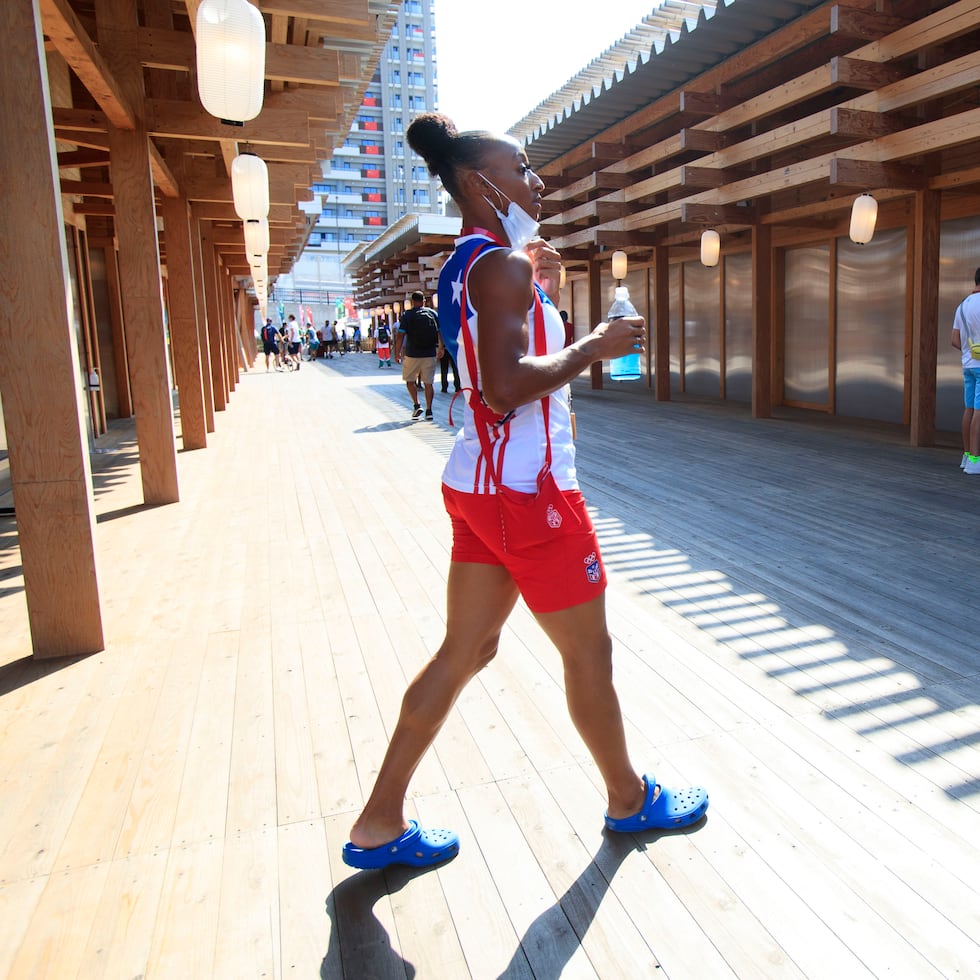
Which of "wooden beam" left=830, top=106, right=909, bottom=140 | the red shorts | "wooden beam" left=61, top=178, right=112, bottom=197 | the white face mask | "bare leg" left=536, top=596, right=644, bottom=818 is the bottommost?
"bare leg" left=536, top=596, right=644, bottom=818

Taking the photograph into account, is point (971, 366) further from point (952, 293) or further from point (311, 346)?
point (311, 346)

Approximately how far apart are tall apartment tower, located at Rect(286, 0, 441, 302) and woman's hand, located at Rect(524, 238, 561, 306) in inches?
2872

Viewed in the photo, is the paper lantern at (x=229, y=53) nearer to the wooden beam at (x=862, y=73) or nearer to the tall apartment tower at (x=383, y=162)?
the wooden beam at (x=862, y=73)

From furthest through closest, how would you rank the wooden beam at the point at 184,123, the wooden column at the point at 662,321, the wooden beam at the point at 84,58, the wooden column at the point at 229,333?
the wooden column at the point at 229,333 → the wooden column at the point at 662,321 → the wooden beam at the point at 184,123 → the wooden beam at the point at 84,58

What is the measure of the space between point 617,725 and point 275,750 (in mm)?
1223

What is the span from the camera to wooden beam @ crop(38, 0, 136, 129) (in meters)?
4.29

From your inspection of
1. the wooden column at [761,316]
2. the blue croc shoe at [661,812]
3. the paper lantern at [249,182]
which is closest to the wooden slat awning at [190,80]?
the paper lantern at [249,182]

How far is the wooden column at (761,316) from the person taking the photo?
1087cm

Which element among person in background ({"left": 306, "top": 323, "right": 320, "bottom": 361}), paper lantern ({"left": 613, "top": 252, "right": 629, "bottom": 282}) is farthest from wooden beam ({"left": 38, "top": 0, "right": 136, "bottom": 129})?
person in background ({"left": 306, "top": 323, "right": 320, "bottom": 361})

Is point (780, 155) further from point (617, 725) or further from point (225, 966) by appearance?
point (225, 966)

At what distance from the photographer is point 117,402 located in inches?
535

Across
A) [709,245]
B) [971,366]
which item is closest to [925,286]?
[971,366]

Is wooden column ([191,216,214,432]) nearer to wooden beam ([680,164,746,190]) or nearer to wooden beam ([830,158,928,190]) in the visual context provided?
wooden beam ([680,164,746,190])

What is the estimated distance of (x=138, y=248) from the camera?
20.1 feet
